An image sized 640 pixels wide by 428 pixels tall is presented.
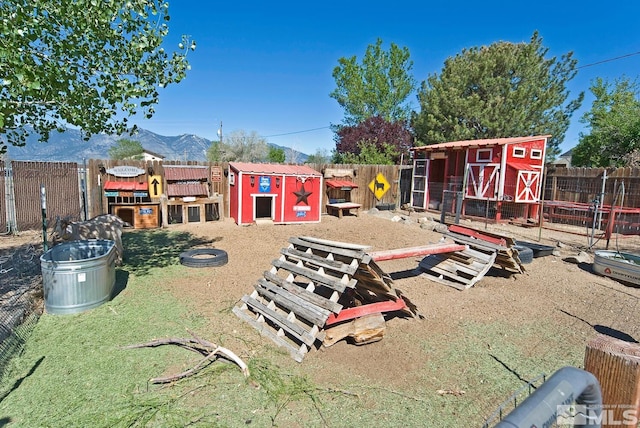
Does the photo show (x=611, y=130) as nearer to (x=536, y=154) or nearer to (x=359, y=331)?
(x=536, y=154)

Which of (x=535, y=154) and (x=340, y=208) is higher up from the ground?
(x=535, y=154)

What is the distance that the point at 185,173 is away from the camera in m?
13.4

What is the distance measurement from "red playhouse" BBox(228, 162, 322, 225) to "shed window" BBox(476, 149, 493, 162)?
7.72m

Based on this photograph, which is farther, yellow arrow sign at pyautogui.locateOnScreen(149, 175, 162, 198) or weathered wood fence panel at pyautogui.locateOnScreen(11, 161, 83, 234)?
yellow arrow sign at pyautogui.locateOnScreen(149, 175, 162, 198)

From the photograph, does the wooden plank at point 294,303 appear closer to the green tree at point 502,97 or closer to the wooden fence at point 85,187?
the wooden fence at point 85,187

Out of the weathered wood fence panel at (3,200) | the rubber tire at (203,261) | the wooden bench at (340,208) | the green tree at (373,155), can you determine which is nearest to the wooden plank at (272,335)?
the rubber tire at (203,261)

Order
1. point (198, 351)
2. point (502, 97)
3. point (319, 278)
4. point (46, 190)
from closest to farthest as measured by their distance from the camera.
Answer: point (198, 351), point (319, 278), point (46, 190), point (502, 97)

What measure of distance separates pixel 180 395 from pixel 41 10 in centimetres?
524

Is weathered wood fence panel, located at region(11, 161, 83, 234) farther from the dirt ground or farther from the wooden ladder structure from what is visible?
the wooden ladder structure

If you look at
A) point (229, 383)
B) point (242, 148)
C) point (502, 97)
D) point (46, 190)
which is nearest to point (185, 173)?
point (46, 190)

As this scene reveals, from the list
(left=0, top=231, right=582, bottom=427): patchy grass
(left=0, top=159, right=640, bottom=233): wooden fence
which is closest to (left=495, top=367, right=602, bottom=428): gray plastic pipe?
(left=0, top=231, right=582, bottom=427): patchy grass

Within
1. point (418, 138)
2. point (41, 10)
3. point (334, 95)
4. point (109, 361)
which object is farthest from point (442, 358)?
point (334, 95)

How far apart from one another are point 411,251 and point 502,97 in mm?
21879

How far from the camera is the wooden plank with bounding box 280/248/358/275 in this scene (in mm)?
4691
